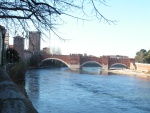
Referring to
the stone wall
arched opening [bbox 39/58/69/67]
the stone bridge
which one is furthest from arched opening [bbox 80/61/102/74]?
the stone wall

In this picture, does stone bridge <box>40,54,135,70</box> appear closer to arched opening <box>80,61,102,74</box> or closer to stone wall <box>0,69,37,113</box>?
arched opening <box>80,61,102,74</box>

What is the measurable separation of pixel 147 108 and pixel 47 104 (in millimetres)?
5454

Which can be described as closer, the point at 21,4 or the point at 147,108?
the point at 21,4

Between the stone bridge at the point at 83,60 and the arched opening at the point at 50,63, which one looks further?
the stone bridge at the point at 83,60

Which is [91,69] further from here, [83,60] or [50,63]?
A: [50,63]

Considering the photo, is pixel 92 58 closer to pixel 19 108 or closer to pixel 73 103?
pixel 73 103

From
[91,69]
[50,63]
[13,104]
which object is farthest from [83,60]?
[13,104]

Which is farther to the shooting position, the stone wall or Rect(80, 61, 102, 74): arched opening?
Rect(80, 61, 102, 74): arched opening

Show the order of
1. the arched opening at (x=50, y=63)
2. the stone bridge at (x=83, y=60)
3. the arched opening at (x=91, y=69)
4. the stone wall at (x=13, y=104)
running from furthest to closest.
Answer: the stone bridge at (x=83, y=60)
the arched opening at (x=50, y=63)
the arched opening at (x=91, y=69)
the stone wall at (x=13, y=104)

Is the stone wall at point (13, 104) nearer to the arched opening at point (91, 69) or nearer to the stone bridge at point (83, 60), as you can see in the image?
the arched opening at point (91, 69)

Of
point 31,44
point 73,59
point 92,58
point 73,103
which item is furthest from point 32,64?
point 31,44

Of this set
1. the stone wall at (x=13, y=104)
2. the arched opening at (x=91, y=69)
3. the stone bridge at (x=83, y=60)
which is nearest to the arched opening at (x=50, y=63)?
the stone bridge at (x=83, y=60)

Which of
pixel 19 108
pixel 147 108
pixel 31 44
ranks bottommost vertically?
pixel 147 108

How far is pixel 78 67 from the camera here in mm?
76688
